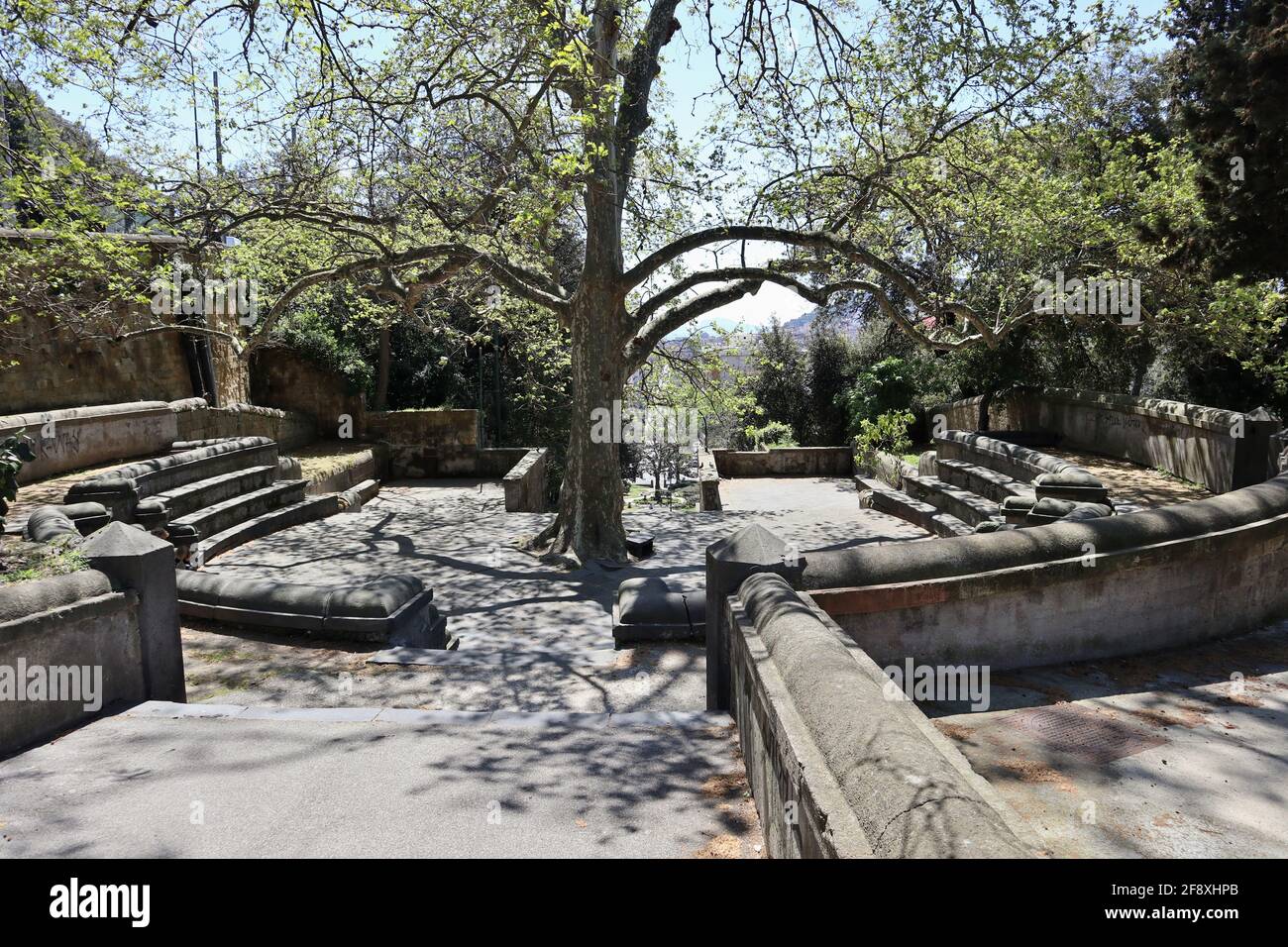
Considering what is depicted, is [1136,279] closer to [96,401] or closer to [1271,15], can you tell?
[1271,15]

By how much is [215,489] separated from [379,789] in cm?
1026

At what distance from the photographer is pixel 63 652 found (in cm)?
507

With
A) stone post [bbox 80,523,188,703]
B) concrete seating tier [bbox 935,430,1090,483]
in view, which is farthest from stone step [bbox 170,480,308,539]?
concrete seating tier [bbox 935,430,1090,483]

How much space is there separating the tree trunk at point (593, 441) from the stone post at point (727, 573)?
6873 millimetres

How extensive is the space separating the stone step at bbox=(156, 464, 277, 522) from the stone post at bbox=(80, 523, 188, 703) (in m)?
5.93

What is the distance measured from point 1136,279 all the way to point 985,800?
1381 centimetres

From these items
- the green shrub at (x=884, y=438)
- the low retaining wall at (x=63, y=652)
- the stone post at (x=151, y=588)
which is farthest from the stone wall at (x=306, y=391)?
the low retaining wall at (x=63, y=652)

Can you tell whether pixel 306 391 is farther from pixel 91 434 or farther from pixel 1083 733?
pixel 1083 733

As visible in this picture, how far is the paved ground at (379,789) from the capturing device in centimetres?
361

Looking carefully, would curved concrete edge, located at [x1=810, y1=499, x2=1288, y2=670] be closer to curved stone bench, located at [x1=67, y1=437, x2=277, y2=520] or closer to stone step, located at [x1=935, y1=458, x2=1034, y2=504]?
stone step, located at [x1=935, y1=458, x2=1034, y2=504]

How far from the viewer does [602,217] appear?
11844 mm

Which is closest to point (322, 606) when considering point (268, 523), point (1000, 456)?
point (268, 523)

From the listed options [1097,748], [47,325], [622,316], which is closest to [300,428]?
[47,325]

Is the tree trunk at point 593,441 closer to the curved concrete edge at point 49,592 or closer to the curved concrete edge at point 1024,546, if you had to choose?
the curved concrete edge at point 1024,546
